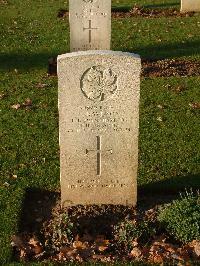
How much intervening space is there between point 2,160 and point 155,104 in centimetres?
314

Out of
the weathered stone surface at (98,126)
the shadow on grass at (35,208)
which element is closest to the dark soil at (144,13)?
the shadow on grass at (35,208)

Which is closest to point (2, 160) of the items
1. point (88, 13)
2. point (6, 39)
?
point (88, 13)

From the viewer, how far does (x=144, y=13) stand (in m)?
16.6

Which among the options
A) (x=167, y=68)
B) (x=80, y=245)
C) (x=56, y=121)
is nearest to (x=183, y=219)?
(x=80, y=245)

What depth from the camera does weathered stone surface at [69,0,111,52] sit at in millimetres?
10969

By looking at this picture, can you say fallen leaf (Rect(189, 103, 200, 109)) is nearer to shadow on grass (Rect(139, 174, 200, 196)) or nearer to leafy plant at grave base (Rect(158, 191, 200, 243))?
shadow on grass (Rect(139, 174, 200, 196))

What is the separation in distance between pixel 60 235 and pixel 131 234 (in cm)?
71

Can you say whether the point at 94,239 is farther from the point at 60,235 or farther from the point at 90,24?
the point at 90,24

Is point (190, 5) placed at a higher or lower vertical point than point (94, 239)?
higher

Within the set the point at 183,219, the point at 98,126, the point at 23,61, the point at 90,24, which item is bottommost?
the point at 183,219

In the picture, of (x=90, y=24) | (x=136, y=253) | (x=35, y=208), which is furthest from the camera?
(x=90, y=24)

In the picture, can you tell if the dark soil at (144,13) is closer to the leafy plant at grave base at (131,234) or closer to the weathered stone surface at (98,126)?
the weathered stone surface at (98,126)

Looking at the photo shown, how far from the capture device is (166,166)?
699 centimetres

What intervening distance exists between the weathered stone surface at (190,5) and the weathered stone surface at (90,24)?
5919mm
